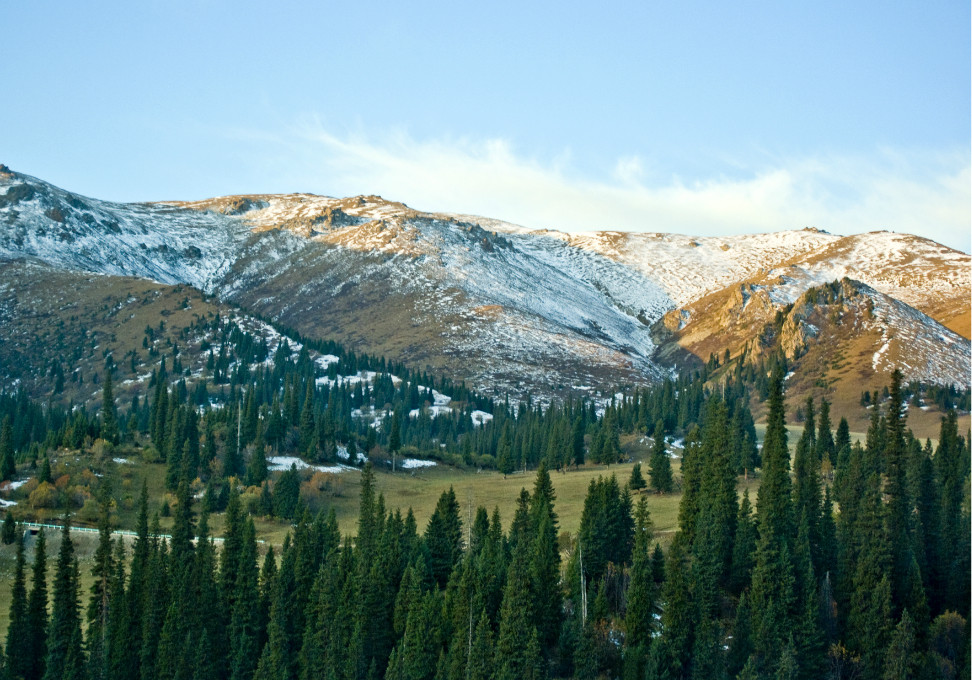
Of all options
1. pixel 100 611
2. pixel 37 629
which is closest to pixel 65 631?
pixel 37 629

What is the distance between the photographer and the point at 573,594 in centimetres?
8669

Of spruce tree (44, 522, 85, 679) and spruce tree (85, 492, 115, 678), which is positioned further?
spruce tree (85, 492, 115, 678)

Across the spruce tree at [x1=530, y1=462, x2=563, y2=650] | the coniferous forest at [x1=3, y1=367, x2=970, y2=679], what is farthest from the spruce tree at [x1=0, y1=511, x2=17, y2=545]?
the spruce tree at [x1=530, y1=462, x2=563, y2=650]

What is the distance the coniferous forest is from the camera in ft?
268

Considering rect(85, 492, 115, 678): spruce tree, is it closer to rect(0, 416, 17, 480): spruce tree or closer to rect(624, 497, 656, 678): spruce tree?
rect(624, 497, 656, 678): spruce tree

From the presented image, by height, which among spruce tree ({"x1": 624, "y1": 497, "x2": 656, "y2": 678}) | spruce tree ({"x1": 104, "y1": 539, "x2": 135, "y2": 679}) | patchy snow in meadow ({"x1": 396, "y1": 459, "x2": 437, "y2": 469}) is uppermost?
patchy snow in meadow ({"x1": 396, "y1": 459, "x2": 437, "y2": 469})

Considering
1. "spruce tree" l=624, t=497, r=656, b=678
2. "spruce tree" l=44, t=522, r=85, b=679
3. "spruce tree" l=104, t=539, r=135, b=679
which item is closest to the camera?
"spruce tree" l=624, t=497, r=656, b=678

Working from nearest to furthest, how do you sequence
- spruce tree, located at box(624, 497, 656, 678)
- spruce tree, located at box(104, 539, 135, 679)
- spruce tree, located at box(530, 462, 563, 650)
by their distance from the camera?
spruce tree, located at box(624, 497, 656, 678)
spruce tree, located at box(530, 462, 563, 650)
spruce tree, located at box(104, 539, 135, 679)

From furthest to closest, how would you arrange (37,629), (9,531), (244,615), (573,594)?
(9,531) < (37,629) < (244,615) < (573,594)

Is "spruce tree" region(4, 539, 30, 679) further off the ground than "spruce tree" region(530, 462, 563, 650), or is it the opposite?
"spruce tree" region(530, 462, 563, 650)

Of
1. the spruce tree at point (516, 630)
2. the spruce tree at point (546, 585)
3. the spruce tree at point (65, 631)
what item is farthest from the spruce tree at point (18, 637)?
the spruce tree at point (546, 585)

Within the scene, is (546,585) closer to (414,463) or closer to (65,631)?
(65,631)

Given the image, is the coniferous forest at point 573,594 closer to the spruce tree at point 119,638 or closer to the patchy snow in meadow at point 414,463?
the spruce tree at point 119,638

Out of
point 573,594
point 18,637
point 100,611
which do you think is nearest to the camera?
point 573,594
